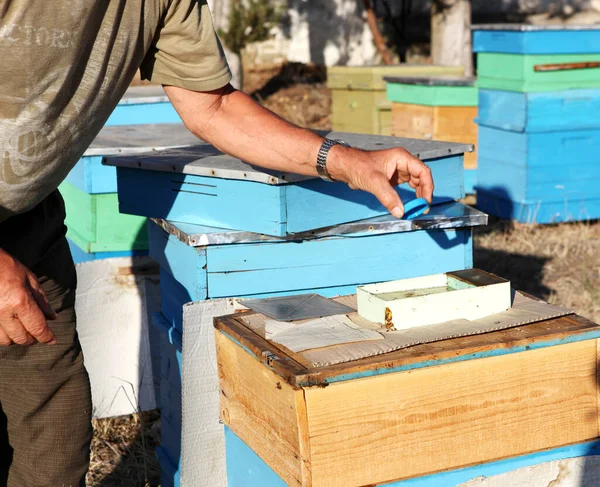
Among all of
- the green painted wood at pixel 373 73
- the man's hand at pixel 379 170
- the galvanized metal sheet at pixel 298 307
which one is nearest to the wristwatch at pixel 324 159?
the man's hand at pixel 379 170

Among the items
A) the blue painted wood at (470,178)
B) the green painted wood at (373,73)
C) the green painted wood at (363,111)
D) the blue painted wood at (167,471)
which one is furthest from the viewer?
the green painted wood at (363,111)

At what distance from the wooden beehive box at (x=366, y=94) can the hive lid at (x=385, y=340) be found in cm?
418

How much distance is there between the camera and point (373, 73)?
5684mm

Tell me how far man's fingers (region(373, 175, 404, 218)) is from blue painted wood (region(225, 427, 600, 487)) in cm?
46

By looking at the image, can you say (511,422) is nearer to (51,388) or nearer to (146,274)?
(51,388)

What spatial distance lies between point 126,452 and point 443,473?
139cm

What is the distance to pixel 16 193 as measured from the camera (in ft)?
5.02

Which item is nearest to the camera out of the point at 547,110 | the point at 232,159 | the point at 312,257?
the point at 312,257

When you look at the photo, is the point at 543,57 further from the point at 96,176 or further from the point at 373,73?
the point at 96,176

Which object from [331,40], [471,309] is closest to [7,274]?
[471,309]

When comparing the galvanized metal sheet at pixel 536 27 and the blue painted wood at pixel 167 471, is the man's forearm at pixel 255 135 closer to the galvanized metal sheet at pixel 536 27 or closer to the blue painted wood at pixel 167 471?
the blue painted wood at pixel 167 471

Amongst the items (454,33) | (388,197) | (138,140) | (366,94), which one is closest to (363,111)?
(366,94)

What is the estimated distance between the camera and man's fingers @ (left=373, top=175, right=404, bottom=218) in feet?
5.22

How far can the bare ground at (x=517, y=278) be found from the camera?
8.09 ft
